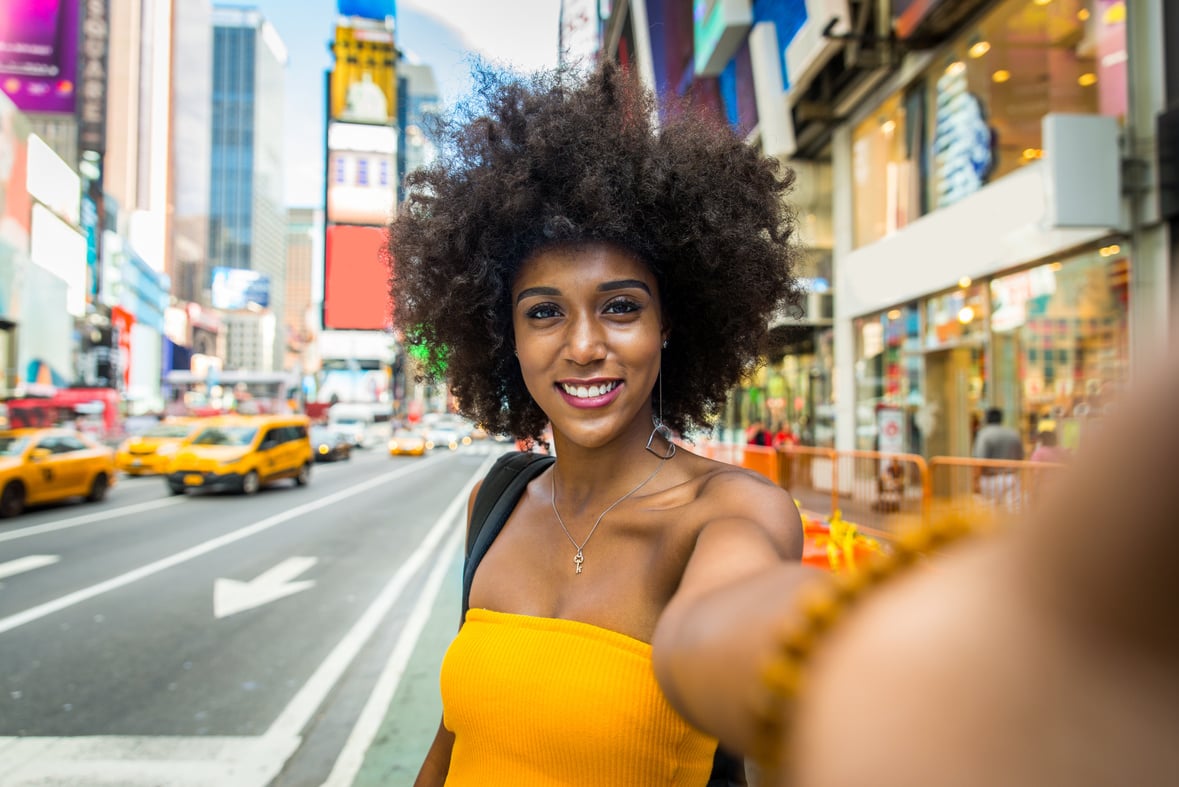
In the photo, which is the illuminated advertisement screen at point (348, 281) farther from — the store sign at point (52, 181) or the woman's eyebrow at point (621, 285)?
the woman's eyebrow at point (621, 285)

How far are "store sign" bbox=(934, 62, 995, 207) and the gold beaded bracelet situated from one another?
38.1 ft

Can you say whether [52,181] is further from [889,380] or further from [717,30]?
[889,380]

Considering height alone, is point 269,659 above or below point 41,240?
below

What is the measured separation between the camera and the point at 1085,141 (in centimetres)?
796

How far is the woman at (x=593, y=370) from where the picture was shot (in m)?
1.42

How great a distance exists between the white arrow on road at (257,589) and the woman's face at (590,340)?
6.40 metres

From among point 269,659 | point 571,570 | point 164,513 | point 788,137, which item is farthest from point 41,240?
point 571,570

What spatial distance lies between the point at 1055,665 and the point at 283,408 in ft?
187

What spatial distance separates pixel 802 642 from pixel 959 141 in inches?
498

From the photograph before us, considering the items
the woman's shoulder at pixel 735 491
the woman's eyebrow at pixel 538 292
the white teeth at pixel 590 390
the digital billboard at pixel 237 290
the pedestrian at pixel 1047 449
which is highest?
the digital billboard at pixel 237 290

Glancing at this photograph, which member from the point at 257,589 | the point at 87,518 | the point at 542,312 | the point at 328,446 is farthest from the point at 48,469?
the point at 328,446

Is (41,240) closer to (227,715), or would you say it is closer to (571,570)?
(227,715)

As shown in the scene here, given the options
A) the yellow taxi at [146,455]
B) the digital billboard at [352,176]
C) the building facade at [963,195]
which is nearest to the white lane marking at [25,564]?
the building facade at [963,195]

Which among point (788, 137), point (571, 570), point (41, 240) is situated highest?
point (41, 240)
